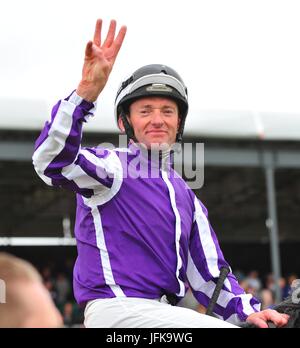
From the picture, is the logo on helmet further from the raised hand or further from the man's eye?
the raised hand

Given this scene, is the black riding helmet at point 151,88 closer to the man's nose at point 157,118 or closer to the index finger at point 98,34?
the man's nose at point 157,118

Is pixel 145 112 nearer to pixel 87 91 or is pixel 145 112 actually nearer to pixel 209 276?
pixel 87 91

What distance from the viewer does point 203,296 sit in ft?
11.2

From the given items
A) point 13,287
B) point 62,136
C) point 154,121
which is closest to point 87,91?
point 62,136

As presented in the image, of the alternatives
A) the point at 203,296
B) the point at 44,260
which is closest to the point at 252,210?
the point at 44,260

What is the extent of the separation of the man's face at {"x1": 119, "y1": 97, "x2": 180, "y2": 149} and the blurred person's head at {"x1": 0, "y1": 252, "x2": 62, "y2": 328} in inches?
57.2

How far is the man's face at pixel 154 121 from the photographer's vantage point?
129 inches

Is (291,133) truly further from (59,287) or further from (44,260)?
(44,260)

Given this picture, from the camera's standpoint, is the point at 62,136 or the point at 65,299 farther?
the point at 65,299

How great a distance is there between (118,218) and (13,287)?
47.9 inches

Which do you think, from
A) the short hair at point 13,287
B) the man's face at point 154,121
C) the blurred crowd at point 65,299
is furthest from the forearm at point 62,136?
the blurred crowd at point 65,299

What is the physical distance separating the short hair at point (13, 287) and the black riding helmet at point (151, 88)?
1523mm

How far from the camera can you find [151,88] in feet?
10.8
